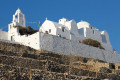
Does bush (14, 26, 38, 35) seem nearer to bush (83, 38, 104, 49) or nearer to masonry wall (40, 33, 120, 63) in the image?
masonry wall (40, 33, 120, 63)

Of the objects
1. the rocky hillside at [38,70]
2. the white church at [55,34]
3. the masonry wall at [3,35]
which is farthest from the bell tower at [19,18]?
the rocky hillside at [38,70]

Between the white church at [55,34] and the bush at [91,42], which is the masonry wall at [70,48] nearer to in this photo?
the white church at [55,34]

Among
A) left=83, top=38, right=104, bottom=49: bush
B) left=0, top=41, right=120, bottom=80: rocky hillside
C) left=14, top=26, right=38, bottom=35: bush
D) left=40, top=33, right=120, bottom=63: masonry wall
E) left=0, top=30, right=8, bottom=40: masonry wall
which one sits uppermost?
left=14, top=26, right=38, bottom=35: bush

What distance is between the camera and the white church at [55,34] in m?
31.0

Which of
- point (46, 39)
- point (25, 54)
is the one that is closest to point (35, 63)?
point (25, 54)

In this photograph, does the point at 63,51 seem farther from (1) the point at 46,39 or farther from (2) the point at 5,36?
(2) the point at 5,36

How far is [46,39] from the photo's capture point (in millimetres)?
31406

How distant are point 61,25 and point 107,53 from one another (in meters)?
7.46

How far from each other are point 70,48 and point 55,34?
4.43 meters

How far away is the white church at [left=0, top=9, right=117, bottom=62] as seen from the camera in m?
31.0

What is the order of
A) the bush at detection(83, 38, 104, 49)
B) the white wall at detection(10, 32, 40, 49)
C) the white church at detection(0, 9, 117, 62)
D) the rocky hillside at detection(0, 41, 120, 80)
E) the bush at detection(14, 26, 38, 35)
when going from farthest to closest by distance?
the bush at detection(83, 38, 104, 49), the bush at detection(14, 26, 38, 35), the white church at detection(0, 9, 117, 62), the white wall at detection(10, 32, 40, 49), the rocky hillside at detection(0, 41, 120, 80)

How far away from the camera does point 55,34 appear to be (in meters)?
37.4

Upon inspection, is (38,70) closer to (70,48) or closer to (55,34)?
(70,48)

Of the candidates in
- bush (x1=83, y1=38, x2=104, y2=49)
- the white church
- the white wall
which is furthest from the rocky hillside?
bush (x1=83, y1=38, x2=104, y2=49)
